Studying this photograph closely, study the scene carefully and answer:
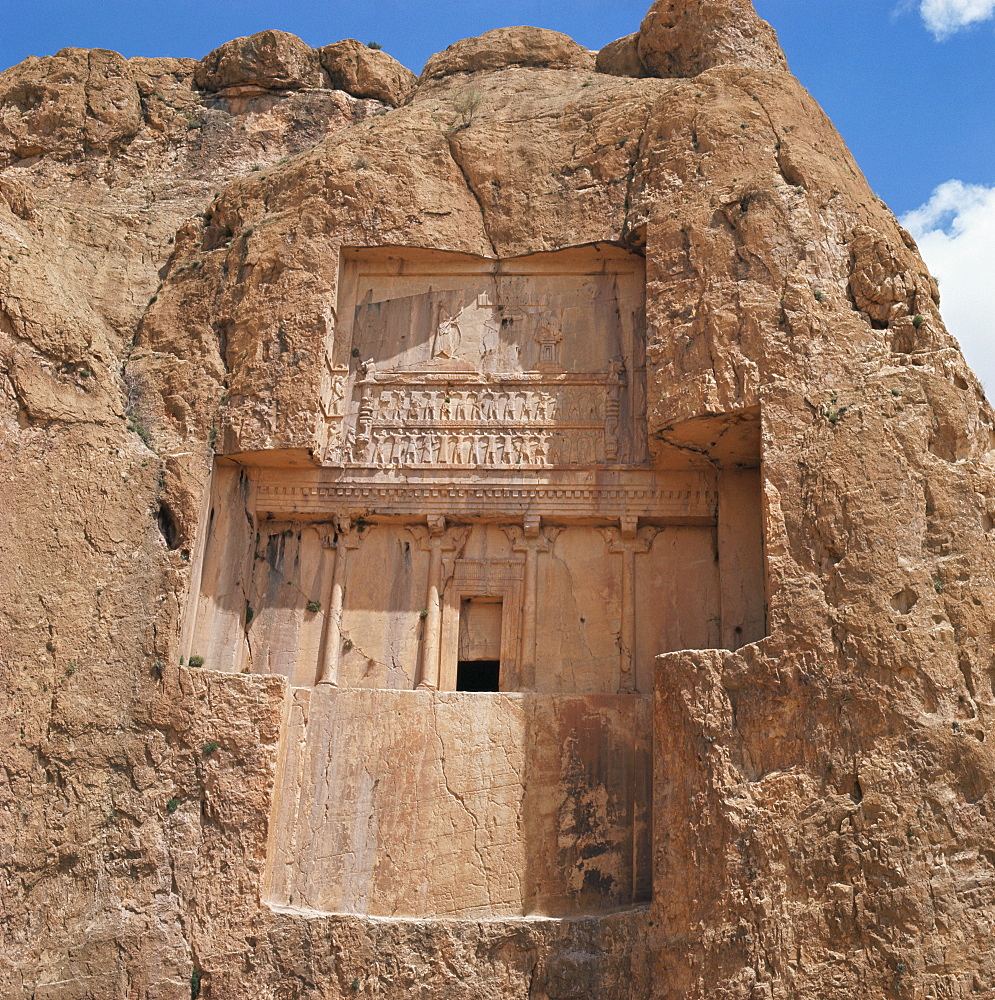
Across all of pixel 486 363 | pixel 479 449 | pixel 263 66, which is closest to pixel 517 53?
pixel 263 66

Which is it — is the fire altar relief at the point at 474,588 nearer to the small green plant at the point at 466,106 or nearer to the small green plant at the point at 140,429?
the small green plant at the point at 140,429

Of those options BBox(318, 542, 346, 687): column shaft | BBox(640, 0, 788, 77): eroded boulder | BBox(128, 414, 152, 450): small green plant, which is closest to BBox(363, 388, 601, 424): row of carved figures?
BBox(318, 542, 346, 687): column shaft

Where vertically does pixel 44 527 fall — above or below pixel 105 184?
below

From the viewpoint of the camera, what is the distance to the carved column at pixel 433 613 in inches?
496

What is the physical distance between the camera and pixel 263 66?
1750cm

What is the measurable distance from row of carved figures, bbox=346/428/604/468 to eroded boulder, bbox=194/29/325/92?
7.37 metres

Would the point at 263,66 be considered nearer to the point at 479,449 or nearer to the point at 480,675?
the point at 479,449

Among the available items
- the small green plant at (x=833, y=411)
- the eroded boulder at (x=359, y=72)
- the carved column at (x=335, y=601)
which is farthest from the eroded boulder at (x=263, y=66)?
the small green plant at (x=833, y=411)

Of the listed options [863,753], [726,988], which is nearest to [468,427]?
[863,753]

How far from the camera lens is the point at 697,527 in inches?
520

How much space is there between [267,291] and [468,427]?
9.98 ft

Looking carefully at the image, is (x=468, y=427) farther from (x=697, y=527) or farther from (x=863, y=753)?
(x=863, y=753)

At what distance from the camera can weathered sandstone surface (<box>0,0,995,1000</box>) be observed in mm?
10438

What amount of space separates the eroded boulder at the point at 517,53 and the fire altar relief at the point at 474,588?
4529 millimetres
